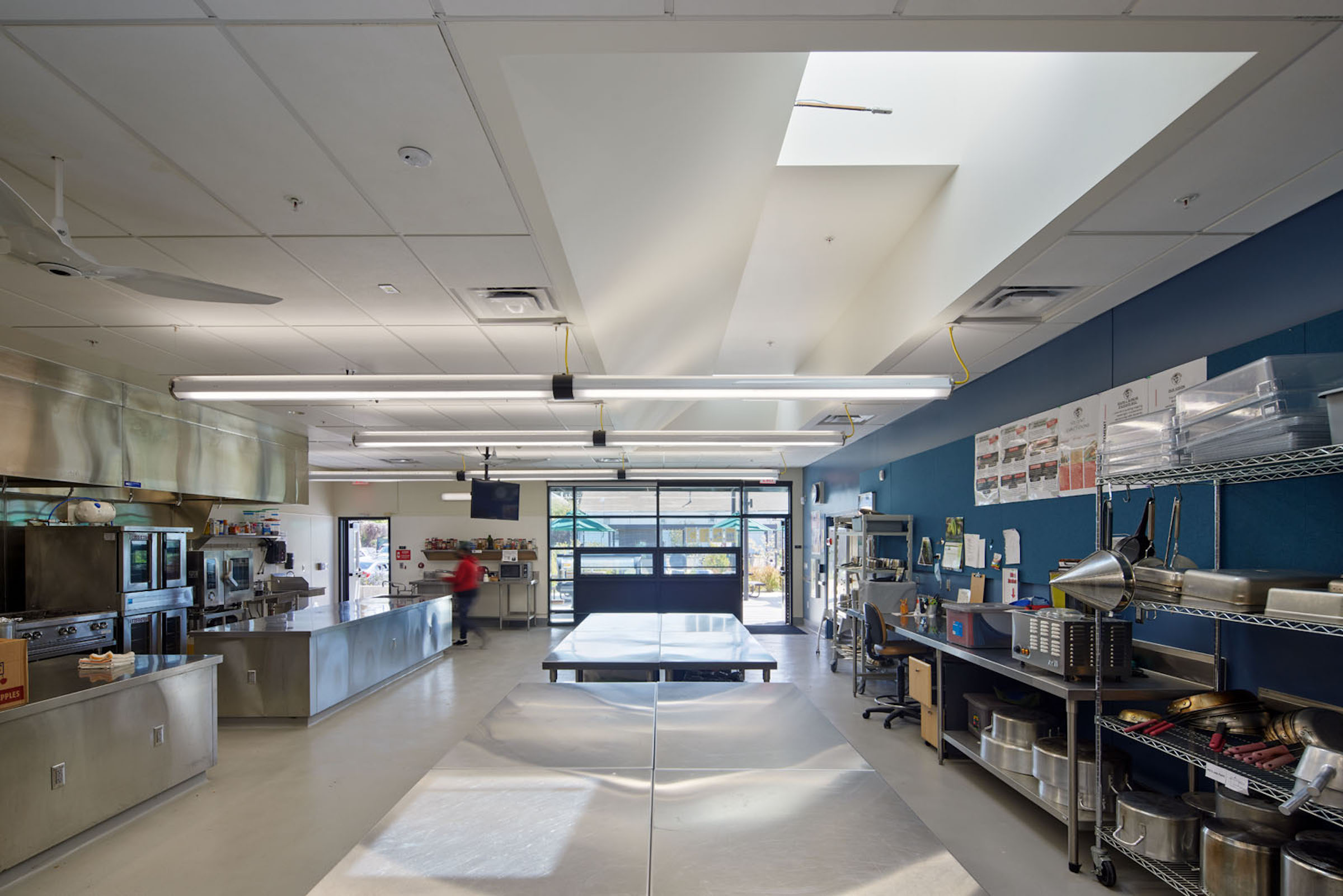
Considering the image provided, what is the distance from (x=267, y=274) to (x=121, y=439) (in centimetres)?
388

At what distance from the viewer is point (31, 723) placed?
356 cm

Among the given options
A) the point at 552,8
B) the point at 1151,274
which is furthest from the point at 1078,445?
the point at 552,8

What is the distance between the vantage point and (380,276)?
3.76 m

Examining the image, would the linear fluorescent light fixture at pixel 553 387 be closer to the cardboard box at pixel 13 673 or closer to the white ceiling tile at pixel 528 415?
the cardboard box at pixel 13 673

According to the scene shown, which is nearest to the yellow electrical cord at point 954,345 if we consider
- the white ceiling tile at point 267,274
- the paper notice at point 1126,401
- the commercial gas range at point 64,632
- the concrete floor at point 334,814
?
the paper notice at point 1126,401

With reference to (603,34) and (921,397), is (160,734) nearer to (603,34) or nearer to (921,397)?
(603,34)

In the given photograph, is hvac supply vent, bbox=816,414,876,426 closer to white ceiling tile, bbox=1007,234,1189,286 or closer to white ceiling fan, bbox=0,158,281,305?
white ceiling tile, bbox=1007,234,1189,286

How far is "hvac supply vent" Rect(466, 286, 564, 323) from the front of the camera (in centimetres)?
400

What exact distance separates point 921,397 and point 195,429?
23.1 feet

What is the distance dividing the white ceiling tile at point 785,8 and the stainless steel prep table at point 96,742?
4282 mm

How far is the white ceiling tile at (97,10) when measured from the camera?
5.86 feet

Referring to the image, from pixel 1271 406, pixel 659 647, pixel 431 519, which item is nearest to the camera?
pixel 1271 406

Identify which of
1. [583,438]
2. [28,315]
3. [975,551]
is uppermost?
[28,315]

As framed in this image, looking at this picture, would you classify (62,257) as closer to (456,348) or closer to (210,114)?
(210,114)
